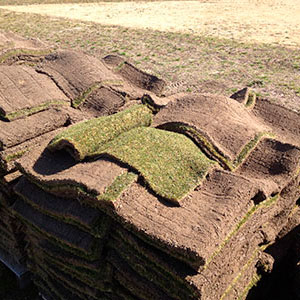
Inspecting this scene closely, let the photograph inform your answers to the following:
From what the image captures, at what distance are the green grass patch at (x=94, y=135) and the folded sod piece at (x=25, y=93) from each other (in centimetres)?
247

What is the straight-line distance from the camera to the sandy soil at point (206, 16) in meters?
35.6

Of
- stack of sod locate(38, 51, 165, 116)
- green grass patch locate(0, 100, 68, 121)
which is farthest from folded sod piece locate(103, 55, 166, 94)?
green grass patch locate(0, 100, 68, 121)

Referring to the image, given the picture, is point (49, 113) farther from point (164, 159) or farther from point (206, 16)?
point (206, 16)

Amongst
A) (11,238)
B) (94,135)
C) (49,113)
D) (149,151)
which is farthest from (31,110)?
Answer: (149,151)

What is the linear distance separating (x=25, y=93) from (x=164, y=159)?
20.4 ft

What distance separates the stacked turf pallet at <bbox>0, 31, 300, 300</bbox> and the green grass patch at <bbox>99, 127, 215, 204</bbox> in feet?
0.09

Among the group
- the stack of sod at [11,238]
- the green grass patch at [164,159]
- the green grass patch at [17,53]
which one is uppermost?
the green grass patch at [17,53]

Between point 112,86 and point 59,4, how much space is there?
44670 millimetres

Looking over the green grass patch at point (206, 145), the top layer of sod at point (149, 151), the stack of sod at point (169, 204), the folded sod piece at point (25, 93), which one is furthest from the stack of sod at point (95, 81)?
the green grass patch at point (206, 145)

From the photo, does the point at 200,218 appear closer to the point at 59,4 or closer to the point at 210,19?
the point at 210,19

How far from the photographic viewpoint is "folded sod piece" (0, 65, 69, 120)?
11227 millimetres

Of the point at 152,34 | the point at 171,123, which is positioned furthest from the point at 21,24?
the point at 171,123

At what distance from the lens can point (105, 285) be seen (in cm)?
803

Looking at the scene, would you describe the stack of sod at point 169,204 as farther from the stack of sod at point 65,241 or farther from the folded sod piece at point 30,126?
the folded sod piece at point 30,126
